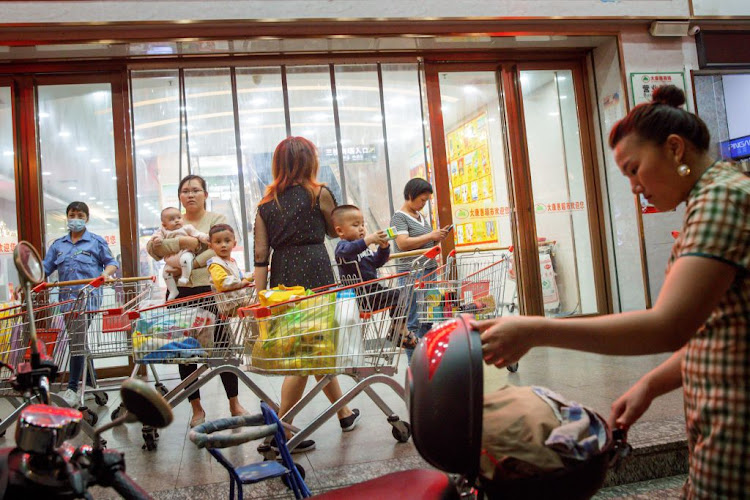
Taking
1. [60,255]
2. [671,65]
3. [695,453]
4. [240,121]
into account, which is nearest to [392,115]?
[240,121]

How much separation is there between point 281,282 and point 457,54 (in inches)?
180

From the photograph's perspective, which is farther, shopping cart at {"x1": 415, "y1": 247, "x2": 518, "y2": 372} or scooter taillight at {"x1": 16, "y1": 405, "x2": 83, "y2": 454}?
shopping cart at {"x1": 415, "y1": 247, "x2": 518, "y2": 372}

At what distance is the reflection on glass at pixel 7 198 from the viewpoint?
609cm

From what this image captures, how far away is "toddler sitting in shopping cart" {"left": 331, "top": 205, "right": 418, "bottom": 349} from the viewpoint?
314cm

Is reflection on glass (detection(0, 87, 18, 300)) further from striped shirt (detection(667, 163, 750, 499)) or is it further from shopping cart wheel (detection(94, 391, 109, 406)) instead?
striped shirt (detection(667, 163, 750, 499))

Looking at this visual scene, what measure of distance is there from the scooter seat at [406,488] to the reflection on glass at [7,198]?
5.91m

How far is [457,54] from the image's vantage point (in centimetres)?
698

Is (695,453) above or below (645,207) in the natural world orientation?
below

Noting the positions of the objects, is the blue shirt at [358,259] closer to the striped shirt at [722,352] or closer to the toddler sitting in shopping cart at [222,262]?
the toddler sitting in shopping cart at [222,262]

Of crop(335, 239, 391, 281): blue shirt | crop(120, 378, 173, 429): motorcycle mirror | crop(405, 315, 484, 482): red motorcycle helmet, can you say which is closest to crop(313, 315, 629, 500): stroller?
crop(405, 315, 484, 482): red motorcycle helmet

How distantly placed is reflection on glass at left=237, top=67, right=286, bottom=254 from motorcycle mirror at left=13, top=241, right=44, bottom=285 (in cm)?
521

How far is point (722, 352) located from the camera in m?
1.23

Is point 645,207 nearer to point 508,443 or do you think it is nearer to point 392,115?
point 392,115

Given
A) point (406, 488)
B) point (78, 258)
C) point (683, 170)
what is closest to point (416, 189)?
point (78, 258)
